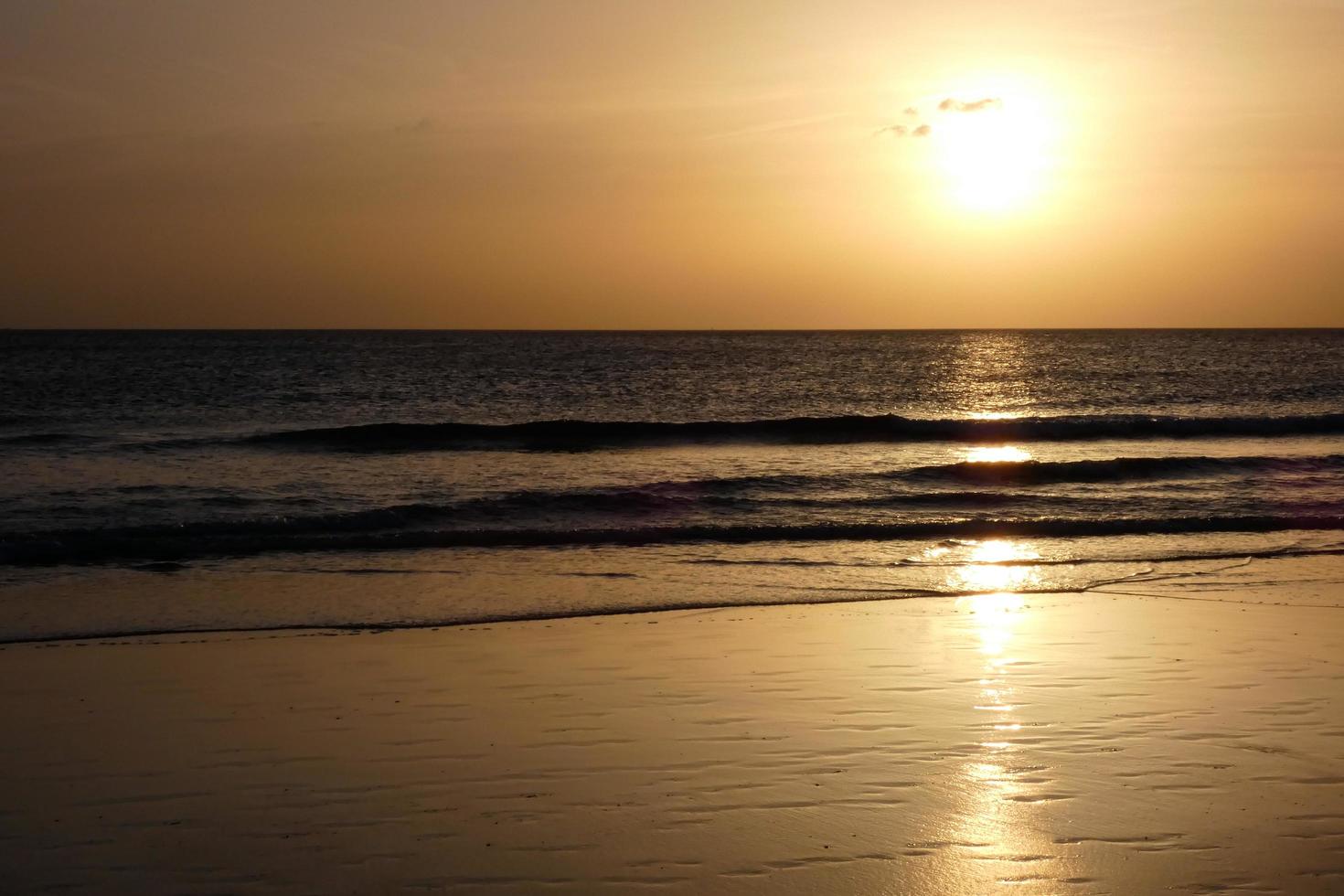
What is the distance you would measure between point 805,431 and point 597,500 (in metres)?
15.5

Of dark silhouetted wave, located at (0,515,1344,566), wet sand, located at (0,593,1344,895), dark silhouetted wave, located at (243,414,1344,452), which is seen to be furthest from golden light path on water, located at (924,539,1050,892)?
dark silhouetted wave, located at (243,414,1344,452)

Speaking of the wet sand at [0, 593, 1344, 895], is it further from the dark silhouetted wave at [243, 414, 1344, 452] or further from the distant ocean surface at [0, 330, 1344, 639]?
the dark silhouetted wave at [243, 414, 1344, 452]

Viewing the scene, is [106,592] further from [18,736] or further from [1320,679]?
[1320,679]

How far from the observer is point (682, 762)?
20.6ft

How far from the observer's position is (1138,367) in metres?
69.8

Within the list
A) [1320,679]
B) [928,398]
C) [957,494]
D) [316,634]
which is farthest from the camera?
[928,398]

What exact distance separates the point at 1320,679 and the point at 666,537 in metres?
8.91

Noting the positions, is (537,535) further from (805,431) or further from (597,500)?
(805,431)

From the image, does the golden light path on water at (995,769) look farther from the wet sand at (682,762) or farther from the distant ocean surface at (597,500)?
the distant ocean surface at (597,500)

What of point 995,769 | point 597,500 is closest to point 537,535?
point 597,500

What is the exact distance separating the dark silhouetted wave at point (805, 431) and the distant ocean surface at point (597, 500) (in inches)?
5.4

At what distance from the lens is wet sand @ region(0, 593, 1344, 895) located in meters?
4.96

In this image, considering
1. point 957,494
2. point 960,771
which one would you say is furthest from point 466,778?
point 957,494

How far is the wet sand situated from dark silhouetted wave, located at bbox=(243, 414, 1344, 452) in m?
21.0
